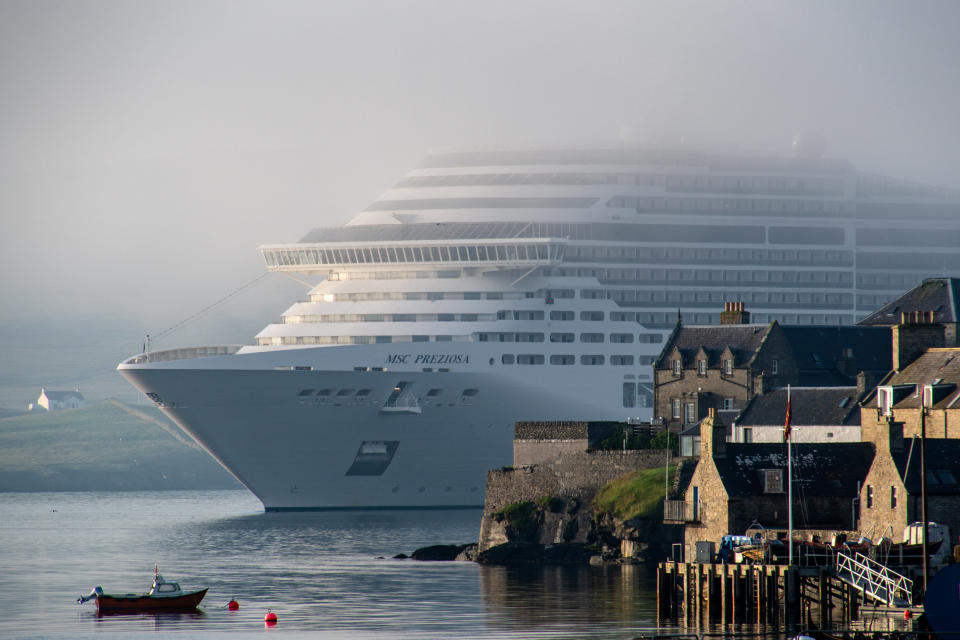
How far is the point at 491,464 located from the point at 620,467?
27.9m

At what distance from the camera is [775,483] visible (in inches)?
2313

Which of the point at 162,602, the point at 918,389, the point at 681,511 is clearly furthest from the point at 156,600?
the point at 918,389

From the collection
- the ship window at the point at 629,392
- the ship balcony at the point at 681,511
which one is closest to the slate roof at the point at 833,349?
the ship balcony at the point at 681,511

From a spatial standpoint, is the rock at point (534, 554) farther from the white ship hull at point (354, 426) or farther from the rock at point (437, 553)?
the white ship hull at point (354, 426)

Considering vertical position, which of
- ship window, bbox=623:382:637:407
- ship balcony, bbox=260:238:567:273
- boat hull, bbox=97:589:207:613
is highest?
ship balcony, bbox=260:238:567:273

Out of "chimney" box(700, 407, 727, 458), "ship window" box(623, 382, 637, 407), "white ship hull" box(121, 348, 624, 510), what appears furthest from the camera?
"ship window" box(623, 382, 637, 407)

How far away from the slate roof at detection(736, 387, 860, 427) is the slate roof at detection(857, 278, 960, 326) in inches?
436

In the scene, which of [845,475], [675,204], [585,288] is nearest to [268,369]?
[585,288]

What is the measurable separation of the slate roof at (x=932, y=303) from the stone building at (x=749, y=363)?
6.31 ft

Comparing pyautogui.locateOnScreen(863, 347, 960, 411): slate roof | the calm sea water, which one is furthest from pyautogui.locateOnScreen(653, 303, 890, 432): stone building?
pyautogui.locateOnScreen(863, 347, 960, 411): slate roof

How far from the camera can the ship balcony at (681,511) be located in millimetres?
61375

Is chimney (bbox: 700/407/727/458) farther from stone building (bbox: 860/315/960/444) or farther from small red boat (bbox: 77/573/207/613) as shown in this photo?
small red boat (bbox: 77/573/207/613)

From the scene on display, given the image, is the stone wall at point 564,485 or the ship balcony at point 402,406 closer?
the stone wall at point 564,485

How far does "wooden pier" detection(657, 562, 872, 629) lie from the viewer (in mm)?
48469
